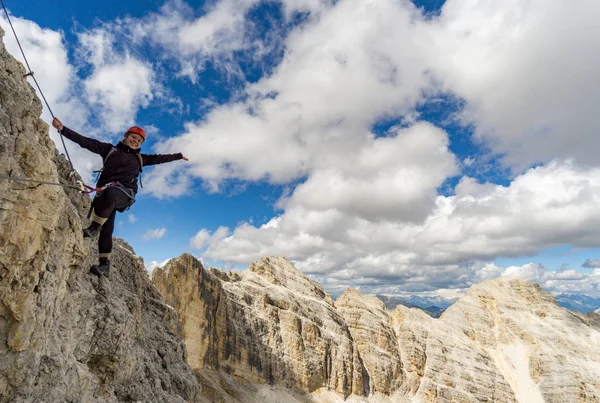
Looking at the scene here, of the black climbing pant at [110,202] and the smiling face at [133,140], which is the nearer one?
the black climbing pant at [110,202]

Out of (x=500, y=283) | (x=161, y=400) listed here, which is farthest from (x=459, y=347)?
(x=161, y=400)

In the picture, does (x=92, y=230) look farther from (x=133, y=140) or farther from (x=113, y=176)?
(x=133, y=140)

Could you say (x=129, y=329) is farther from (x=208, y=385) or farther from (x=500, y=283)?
(x=500, y=283)

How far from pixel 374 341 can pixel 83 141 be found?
326 ft

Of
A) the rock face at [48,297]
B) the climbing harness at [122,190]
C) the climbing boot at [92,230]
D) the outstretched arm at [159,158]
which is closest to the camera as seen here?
the rock face at [48,297]

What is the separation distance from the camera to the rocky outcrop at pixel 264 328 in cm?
6456

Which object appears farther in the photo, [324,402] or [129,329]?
[324,402]

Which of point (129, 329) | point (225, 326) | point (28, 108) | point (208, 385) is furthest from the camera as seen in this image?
point (225, 326)

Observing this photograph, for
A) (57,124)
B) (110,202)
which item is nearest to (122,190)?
(110,202)

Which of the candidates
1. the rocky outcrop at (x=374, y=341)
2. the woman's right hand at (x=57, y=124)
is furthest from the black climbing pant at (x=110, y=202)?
the rocky outcrop at (x=374, y=341)

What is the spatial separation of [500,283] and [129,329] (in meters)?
153

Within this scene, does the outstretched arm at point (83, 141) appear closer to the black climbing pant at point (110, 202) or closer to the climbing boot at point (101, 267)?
the black climbing pant at point (110, 202)

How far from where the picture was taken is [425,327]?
111 m

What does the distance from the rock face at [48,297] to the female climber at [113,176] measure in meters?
0.66
